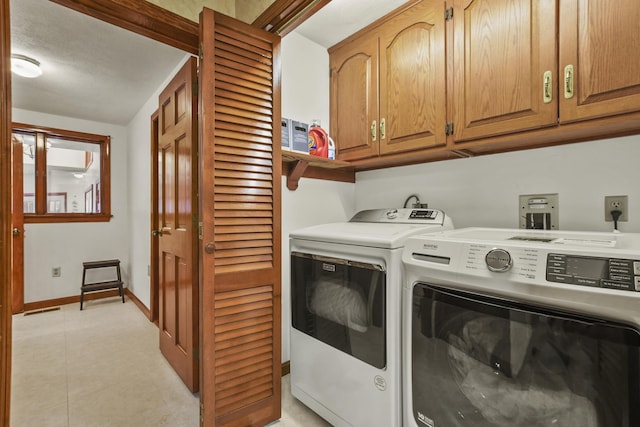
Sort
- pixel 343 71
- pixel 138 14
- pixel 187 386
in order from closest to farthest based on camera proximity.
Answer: pixel 138 14
pixel 187 386
pixel 343 71

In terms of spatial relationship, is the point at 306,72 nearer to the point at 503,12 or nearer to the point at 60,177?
the point at 503,12

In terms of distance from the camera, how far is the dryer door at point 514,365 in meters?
0.75

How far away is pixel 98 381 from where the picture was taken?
1982 millimetres

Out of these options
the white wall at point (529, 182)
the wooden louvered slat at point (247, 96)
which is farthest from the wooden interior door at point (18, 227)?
the white wall at point (529, 182)

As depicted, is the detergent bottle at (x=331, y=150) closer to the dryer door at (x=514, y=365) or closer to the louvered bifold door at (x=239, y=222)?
the louvered bifold door at (x=239, y=222)

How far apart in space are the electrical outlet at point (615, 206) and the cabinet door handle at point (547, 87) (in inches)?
21.1

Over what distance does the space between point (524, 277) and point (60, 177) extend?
16.1 ft

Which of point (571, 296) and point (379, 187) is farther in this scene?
point (379, 187)

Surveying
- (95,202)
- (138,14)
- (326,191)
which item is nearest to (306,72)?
(326,191)

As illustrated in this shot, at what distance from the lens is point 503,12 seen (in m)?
1.37

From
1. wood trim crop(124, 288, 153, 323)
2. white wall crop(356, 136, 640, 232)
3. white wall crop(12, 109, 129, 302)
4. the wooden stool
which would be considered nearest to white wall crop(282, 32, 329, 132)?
white wall crop(356, 136, 640, 232)

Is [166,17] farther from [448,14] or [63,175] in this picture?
[63,175]

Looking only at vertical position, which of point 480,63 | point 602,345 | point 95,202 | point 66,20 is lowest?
point 602,345

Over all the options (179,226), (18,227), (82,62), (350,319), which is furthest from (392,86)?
(18,227)
